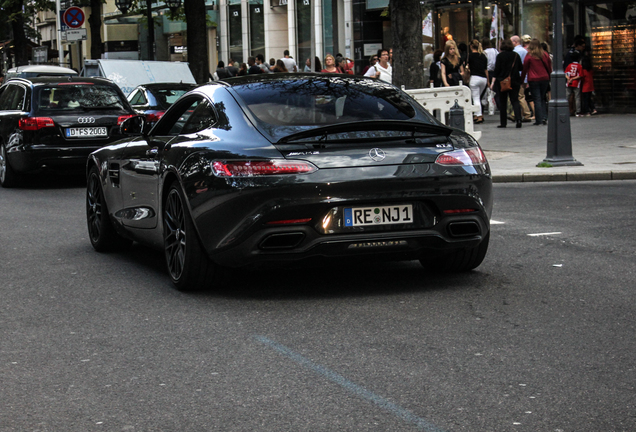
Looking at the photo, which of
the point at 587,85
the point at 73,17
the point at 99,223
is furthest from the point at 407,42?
the point at 73,17

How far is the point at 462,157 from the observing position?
21.1ft

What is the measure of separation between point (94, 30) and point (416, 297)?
32898 millimetres

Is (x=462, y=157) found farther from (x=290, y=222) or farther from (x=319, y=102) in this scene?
(x=290, y=222)

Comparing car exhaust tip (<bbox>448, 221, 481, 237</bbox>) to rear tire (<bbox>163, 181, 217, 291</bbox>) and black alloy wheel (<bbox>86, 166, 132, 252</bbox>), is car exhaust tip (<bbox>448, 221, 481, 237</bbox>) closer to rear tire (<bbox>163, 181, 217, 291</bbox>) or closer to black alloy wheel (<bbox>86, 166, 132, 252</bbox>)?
rear tire (<bbox>163, 181, 217, 291</bbox>)

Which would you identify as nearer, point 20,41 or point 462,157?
point 462,157

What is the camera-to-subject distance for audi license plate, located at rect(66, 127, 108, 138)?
15094mm

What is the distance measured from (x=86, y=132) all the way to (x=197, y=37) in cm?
1103

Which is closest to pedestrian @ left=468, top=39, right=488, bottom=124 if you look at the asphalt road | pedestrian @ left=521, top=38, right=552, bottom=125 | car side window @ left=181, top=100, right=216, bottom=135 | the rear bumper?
pedestrian @ left=521, top=38, right=552, bottom=125

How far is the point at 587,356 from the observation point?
4.88 m

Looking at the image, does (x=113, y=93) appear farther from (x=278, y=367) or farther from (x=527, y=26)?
(x=527, y=26)

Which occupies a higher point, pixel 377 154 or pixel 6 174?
pixel 377 154

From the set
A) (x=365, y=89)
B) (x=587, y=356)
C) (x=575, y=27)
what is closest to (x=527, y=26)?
(x=575, y=27)

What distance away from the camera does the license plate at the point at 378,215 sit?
20.2 ft

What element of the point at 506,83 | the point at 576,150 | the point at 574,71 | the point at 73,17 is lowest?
the point at 576,150
